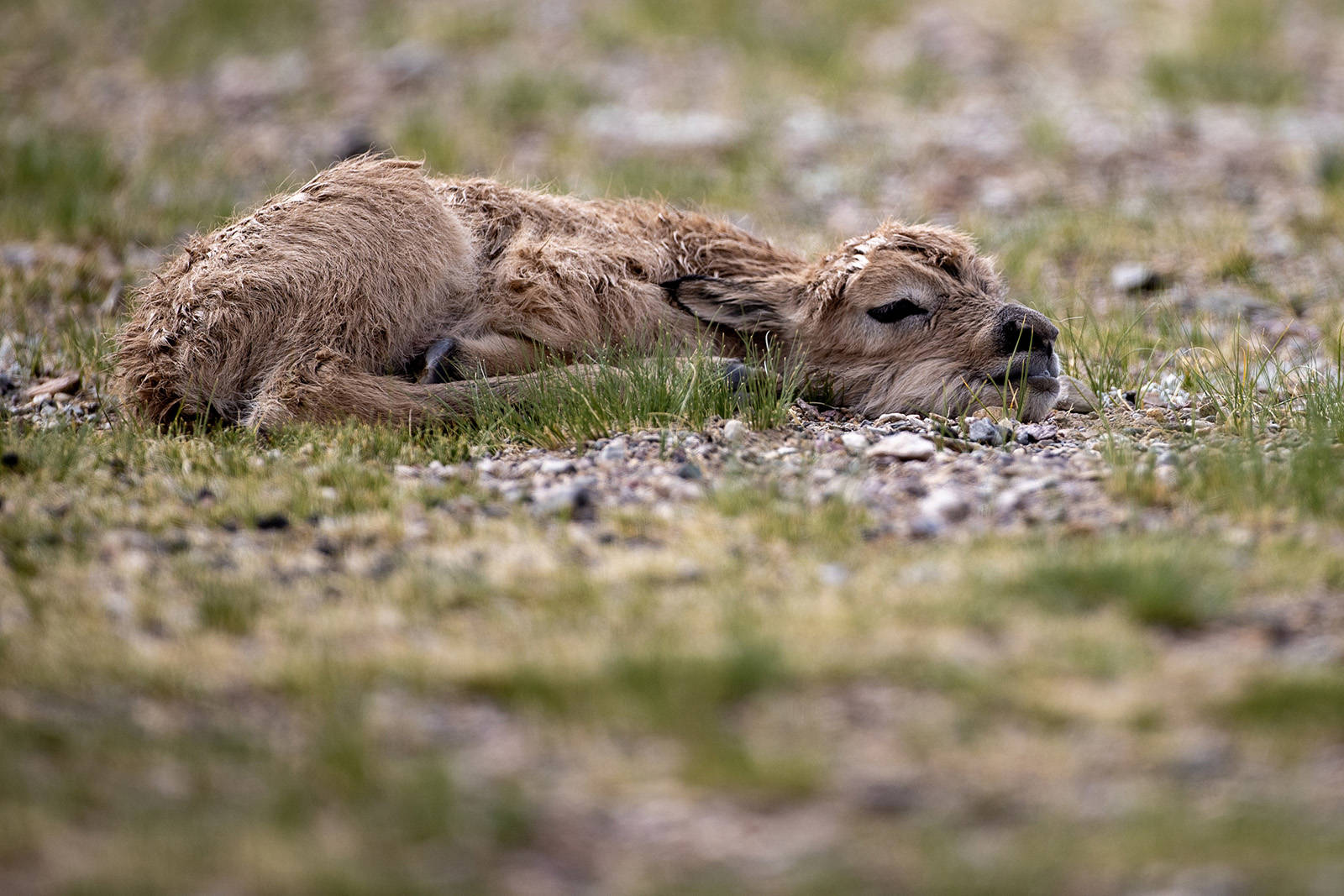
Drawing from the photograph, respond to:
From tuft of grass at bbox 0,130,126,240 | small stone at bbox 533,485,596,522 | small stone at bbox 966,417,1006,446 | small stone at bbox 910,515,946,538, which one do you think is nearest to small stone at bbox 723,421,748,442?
small stone at bbox 533,485,596,522

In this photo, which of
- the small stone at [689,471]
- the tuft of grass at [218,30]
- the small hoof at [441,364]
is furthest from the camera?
the tuft of grass at [218,30]

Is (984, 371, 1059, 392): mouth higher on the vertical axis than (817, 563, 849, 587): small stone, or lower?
higher

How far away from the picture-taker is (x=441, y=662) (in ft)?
12.0

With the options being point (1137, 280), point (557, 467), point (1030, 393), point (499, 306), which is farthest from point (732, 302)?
point (1137, 280)

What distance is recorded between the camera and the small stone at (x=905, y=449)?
5.48m

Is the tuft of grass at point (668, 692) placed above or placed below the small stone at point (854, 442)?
below

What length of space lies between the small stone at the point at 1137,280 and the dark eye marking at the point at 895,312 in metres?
2.65

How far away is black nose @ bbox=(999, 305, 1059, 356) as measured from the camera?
249 inches

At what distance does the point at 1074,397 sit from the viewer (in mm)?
6516

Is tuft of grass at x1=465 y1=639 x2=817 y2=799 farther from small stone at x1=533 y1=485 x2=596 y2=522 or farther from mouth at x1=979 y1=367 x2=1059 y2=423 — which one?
mouth at x1=979 y1=367 x2=1059 y2=423

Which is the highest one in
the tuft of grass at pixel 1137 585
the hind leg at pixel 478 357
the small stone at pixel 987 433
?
the hind leg at pixel 478 357

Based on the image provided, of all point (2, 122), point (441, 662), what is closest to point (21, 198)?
point (2, 122)

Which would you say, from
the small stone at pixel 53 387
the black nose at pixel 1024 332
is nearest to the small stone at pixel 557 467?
the black nose at pixel 1024 332

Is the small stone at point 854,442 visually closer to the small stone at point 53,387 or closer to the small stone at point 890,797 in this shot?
the small stone at point 890,797
